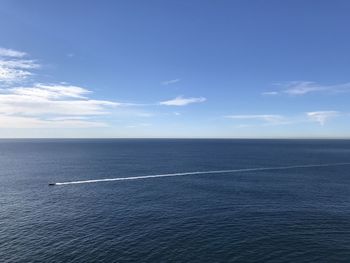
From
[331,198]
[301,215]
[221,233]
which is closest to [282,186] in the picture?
[331,198]

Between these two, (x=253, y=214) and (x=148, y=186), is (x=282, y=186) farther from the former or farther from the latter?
(x=148, y=186)

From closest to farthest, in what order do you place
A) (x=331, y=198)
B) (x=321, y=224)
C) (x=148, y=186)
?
(x=321, y=224)
(x=331, y=198)
(x=148, y=186)

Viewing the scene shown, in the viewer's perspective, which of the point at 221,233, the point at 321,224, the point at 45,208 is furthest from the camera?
the point at 45,208

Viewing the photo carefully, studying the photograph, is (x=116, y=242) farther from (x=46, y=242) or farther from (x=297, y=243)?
(x=297, y=243)

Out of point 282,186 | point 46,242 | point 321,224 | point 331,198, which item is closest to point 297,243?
point 321,224

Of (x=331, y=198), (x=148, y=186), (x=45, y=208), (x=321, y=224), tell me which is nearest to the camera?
(x=321, y=224)

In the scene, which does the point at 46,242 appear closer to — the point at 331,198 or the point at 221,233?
the point at 221,233

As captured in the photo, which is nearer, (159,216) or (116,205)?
(159,216)

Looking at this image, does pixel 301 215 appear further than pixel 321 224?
→ Yes

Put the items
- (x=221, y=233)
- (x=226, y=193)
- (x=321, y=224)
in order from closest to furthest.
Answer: (x=221, y=233) < (x=321, y=224) < (x=226, y=193)
